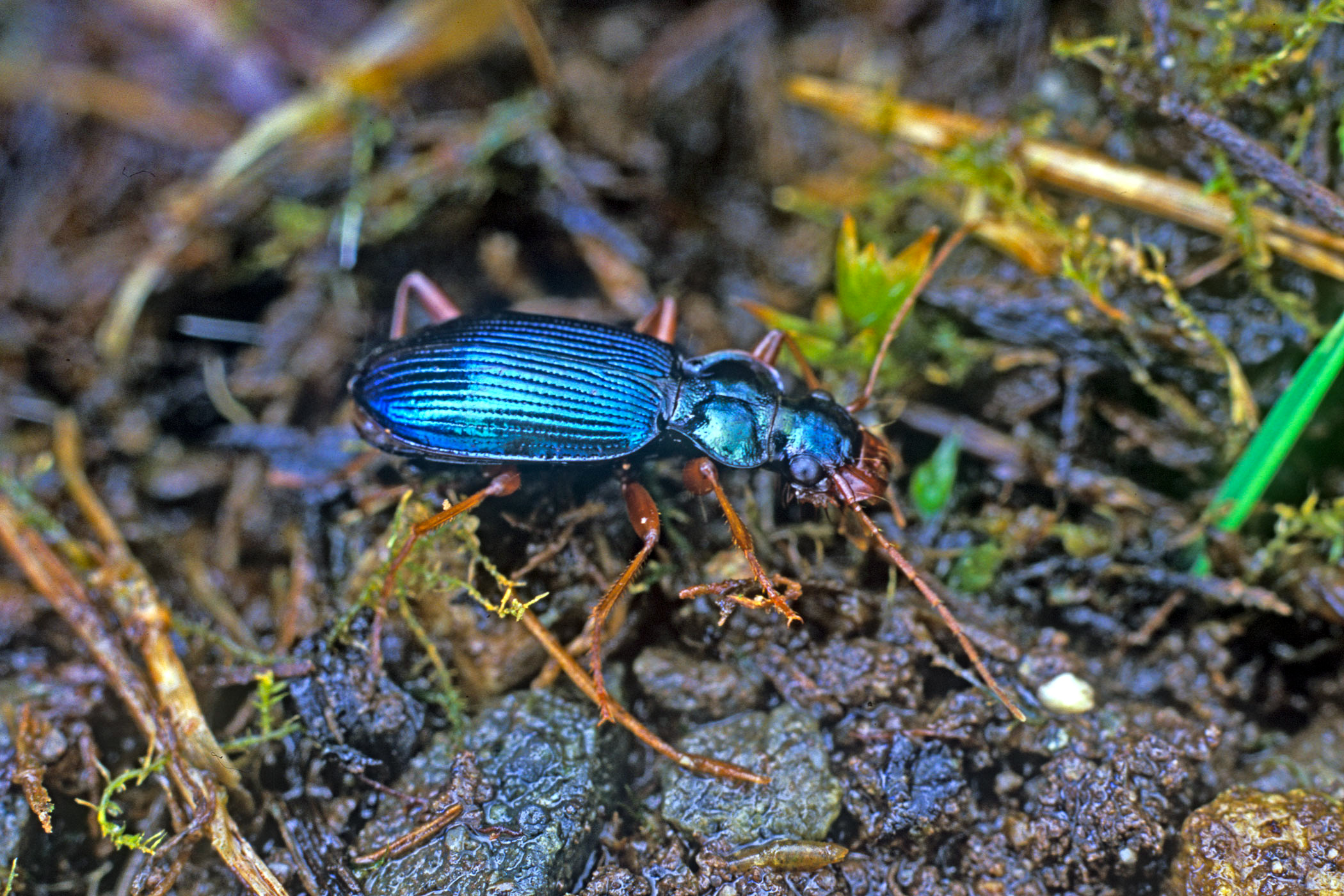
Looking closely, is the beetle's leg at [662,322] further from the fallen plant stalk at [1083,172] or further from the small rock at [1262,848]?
the small rock at [1262,848]

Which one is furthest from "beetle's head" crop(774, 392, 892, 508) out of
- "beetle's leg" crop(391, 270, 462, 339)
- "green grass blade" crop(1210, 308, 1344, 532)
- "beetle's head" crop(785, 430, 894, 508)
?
"beetle's leg" crop(391, 270, 462, 339)

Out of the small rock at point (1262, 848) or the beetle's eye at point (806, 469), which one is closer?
the small rock at point (1262, 848)

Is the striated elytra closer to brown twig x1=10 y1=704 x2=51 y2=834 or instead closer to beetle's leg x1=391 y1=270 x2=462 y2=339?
beetle's leg x1=391 y1=270 x2=462 y2=339

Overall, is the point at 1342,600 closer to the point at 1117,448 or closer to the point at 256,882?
the point at 1117,448

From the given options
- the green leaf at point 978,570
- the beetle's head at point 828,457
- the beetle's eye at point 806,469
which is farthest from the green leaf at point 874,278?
the green leaf at point 978,570

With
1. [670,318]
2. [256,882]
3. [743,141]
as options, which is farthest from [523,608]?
[743,141]

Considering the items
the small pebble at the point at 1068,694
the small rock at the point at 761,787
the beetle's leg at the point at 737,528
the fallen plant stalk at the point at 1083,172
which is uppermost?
the fallen plant stalk at the point at 1083,172
